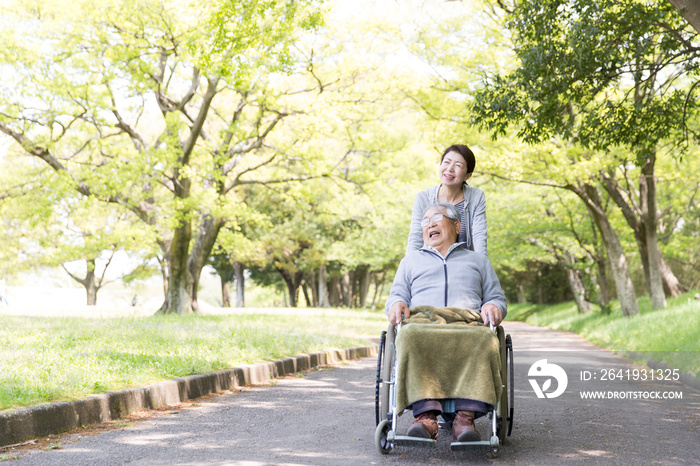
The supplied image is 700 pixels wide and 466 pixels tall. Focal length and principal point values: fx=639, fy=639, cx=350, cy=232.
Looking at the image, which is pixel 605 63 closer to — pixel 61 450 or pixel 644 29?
pixel 644 29

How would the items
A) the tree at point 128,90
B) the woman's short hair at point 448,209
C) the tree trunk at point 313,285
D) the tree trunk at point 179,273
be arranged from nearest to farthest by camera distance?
1. the woman's short hair at point 448,209
2. the tree at point 128,90
3. the tree trunk at point 179,273
4. the tree trunk at point 313,285

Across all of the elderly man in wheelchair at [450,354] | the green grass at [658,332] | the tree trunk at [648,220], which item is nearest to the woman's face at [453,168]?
the elderly man in wheelchair at [450,354]

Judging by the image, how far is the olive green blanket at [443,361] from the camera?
386cm

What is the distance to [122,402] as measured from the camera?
5.52 meters

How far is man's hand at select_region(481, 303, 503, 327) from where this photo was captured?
13.4ft

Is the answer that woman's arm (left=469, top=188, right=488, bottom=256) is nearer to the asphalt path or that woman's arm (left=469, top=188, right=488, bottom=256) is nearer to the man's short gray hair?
the man's short gray hair

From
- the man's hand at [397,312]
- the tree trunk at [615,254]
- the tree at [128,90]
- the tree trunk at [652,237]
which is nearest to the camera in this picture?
the man's hand at [397,312]

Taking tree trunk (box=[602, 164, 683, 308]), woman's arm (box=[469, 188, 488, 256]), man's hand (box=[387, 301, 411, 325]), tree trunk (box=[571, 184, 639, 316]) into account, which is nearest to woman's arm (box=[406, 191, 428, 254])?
woman's arm (box=[469, 188, 488, 256])

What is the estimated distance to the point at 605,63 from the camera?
8.76m

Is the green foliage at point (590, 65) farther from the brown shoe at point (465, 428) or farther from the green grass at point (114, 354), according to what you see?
the brown shoe at point (465, 428)

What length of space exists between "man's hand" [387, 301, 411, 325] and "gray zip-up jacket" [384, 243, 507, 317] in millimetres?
104

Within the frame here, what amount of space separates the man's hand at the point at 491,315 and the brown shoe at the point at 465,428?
584 millimetres

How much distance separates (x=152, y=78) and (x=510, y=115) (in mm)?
11648

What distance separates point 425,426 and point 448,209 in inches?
60.7
